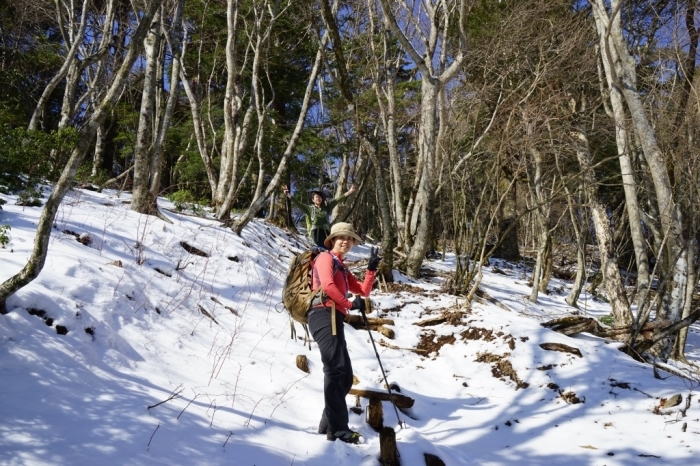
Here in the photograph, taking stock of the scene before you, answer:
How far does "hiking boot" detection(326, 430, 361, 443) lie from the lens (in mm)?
3152

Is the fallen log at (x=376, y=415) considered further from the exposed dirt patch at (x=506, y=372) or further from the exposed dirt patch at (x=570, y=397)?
the exposed dirt patch at (x=570, y=397)

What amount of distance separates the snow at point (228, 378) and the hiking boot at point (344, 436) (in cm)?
6

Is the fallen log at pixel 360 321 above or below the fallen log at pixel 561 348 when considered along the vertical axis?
below

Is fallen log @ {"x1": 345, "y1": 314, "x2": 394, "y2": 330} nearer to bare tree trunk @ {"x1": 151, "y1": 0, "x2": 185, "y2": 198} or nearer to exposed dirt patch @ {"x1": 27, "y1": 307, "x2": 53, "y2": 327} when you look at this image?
exposed dirt patch @ {"x1": 27, "y1": 307, "x2": 53, "y2": 327}

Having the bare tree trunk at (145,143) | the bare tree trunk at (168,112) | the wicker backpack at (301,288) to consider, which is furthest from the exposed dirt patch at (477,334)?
the bare tree trunk at (168,112)

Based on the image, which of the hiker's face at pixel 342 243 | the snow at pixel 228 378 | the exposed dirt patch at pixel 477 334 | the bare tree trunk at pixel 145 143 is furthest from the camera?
the bare tree trunk at pixel 145 143

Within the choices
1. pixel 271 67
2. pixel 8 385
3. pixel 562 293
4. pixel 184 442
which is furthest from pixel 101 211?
pixel 562 293

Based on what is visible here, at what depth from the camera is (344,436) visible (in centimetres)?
316

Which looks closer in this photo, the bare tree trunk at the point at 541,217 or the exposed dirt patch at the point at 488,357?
the exposed dirt patch at the point at 488,357

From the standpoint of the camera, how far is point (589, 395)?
14.2 feet

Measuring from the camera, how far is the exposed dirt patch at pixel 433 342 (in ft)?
18.7

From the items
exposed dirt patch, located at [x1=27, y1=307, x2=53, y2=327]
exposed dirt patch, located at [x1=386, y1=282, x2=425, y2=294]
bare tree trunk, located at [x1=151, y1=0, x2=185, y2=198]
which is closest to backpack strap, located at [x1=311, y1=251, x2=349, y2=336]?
exposed dirt patch, located at [x1=27, y1=307, x2=53, y2=327]

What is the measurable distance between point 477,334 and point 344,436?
10.4 feet

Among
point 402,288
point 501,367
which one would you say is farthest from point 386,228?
point 501,367
